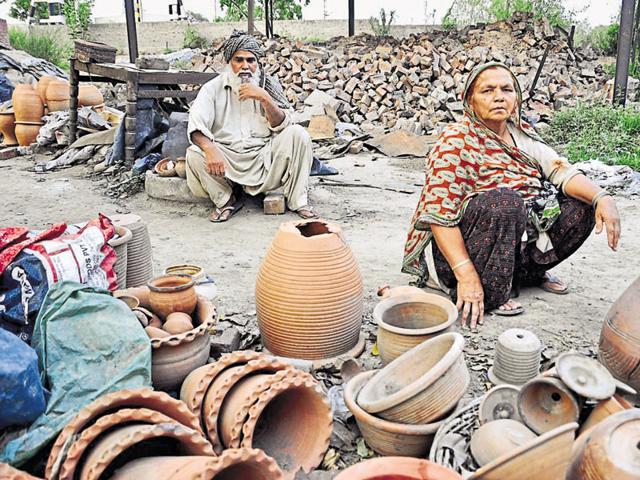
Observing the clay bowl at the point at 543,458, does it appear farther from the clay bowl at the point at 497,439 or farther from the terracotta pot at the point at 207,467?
the terracotta pot at the point at 207,467

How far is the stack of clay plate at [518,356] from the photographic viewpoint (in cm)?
211

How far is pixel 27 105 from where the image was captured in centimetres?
823

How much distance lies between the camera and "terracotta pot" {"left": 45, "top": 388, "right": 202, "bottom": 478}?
1.47m

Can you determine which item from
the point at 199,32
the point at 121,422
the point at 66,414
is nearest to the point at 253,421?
the point at 121,422

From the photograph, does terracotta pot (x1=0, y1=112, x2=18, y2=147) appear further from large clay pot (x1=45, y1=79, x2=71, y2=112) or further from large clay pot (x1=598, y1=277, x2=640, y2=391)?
large clay pot (x1=598, y1=277, x2=640, y2=391)

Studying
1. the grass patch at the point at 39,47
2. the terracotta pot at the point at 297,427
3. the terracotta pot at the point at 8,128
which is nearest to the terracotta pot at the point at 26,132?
the terracotta pot at the point at 8,128

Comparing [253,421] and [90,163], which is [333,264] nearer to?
[253,421]

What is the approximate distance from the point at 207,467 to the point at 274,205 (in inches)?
144

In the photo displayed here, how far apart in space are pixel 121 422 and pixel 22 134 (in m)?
8.06

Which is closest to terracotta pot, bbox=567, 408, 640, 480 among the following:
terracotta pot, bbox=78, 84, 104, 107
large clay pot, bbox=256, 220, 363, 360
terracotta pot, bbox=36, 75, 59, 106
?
large clay pot, bbox=256, 220, 363, 360

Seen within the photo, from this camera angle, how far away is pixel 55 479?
1431 millimetres

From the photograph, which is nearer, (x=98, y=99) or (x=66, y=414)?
(x=66, y=414)

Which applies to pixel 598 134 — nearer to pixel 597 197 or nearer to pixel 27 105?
pixel 597 197

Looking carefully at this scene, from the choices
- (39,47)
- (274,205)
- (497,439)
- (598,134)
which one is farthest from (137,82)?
(39,47)
